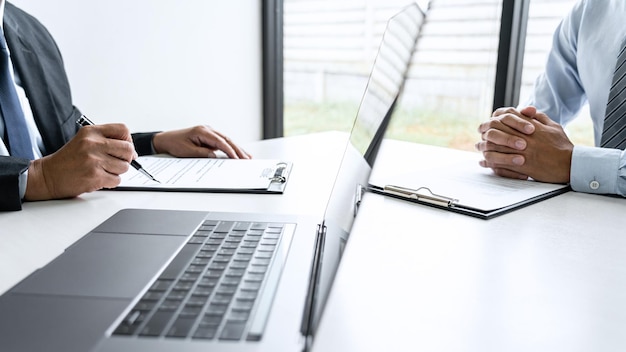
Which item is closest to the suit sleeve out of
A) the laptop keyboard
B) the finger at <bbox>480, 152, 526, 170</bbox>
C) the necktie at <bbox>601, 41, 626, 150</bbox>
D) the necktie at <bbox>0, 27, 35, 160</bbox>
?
the necktie at <bbox>0, 27, 35, 160</bbox>

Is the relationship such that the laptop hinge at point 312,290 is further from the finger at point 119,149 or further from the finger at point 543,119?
the finger at point 543,119

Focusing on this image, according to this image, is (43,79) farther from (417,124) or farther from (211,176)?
(417,124)

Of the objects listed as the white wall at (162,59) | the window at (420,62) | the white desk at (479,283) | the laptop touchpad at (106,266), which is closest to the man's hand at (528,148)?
the white desk at (479,283)

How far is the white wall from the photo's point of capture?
186 cm

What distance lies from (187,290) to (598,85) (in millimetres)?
1144

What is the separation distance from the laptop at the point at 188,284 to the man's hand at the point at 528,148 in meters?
0.36

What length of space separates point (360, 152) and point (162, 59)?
1.59 metres

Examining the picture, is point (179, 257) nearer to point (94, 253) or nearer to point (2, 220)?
point (94, 253)

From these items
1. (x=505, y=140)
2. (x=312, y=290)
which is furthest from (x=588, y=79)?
(x=312, y=290)

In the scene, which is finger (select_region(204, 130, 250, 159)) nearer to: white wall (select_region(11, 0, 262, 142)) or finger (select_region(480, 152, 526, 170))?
finger (select_region(480, 152, 526, 170))

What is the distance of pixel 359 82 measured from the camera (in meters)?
2.54

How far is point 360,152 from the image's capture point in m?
0.87

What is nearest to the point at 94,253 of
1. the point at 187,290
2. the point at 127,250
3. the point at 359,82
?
the point at 127,250

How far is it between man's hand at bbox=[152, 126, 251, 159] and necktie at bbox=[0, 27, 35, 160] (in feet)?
0.99
